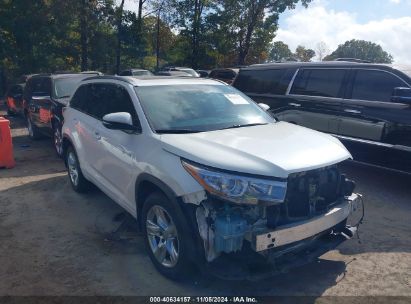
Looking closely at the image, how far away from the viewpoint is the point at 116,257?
A: 412cm

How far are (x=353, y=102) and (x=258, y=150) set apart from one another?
3608 mm

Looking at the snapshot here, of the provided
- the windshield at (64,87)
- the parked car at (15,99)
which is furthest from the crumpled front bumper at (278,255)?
the parked car at (15,99)

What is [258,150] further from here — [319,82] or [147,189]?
[319,82]

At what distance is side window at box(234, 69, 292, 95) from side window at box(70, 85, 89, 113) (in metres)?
3.54

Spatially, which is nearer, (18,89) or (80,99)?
(80,99)

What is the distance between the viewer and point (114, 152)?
14.3 feet

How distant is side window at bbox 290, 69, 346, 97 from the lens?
6.59 m

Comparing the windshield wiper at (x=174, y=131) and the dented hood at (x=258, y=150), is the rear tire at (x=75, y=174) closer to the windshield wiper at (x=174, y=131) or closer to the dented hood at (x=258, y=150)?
the windshield wiper at (x=174, y=131)

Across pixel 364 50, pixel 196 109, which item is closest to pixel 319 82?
pixel 196 109

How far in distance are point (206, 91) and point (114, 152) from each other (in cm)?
128

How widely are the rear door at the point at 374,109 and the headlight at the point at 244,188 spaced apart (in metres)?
3.47

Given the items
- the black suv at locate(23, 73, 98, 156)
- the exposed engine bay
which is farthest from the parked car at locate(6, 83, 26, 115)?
the exposed engine bay

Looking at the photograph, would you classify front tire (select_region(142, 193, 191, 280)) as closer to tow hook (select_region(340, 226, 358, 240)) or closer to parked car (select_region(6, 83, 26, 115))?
tow hook (select_region(340, 226, 358, 240))

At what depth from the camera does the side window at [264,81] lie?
744 cm
